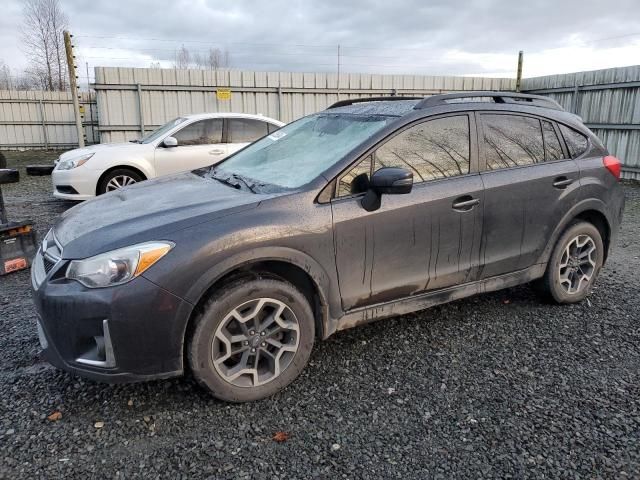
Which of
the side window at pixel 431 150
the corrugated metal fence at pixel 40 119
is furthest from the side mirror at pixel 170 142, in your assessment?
the corrugated metal fence at pixel 40 119

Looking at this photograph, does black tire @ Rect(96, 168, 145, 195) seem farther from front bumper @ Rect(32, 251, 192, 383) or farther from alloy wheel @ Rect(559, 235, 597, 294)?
alloy wheel @ Rect(559, 235, 597, 294)

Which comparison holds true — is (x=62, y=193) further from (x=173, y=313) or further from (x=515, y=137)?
(x=515, y=137)

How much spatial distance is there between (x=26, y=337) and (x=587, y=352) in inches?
156

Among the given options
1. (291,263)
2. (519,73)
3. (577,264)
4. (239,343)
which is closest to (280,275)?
(291,263)

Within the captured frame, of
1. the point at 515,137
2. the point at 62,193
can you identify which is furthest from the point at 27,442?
the point at 62,193

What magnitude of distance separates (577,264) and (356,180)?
2296 mm

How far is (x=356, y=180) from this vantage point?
302 centimetres

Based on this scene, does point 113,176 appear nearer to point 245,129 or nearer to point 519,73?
point 245,129

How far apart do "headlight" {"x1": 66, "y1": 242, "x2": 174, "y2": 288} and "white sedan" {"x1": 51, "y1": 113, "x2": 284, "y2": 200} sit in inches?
219

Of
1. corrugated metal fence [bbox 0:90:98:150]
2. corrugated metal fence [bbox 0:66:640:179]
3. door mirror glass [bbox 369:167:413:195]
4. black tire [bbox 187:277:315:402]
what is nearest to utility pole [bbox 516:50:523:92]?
corrugated metal fence [bbox 0:66:640:179]

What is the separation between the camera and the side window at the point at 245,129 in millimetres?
8484

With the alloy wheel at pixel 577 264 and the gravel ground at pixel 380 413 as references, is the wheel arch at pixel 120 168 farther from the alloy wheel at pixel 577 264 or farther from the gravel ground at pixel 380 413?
the alloy wheel at pixel 577 264

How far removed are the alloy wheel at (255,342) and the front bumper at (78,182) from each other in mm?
5990

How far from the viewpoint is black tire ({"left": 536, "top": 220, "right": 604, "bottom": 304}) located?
3.94 metres
